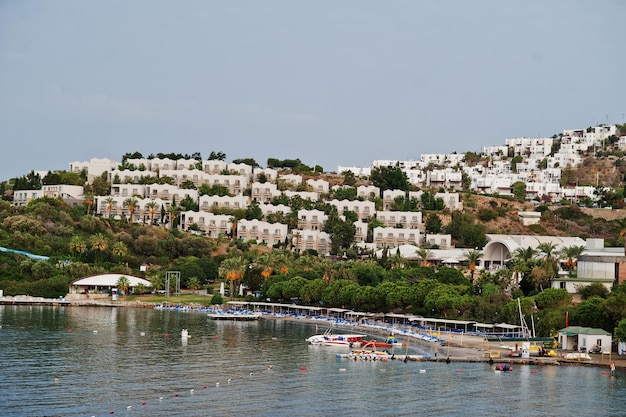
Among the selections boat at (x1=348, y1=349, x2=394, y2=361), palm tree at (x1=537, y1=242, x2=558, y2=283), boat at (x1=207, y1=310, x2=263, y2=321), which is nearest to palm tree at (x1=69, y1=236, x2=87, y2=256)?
boat at (x1=207, y1=310, x2=263, y2=321)

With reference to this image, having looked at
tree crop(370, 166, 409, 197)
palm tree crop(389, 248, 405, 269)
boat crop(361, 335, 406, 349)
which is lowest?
boat crop(361, 335, 406, 349)

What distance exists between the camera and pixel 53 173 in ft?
591

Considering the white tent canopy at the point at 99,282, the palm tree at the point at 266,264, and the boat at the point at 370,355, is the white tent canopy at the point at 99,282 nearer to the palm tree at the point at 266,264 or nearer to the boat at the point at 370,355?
the palm tree at the point at 266,264

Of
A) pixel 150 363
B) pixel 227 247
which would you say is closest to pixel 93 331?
pixel 150 363

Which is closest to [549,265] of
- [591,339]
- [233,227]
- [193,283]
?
[591,339]

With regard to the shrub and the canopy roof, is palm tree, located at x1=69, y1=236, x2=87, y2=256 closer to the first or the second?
the canopy roof

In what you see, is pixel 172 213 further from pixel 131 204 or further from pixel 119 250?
pixel 119 250

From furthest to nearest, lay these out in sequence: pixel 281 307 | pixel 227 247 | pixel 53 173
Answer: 1. pixel 53 173
2. pixel 227 247
3. pixel 281 307

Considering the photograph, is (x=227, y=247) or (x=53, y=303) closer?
(x=53, y=303)

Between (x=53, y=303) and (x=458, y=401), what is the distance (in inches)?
2995

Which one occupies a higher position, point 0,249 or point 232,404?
point 0,249

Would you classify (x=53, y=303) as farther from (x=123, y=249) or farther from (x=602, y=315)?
(x=602, y=315)

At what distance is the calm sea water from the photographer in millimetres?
57375

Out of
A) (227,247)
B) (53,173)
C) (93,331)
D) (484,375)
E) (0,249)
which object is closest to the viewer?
(484,375)
